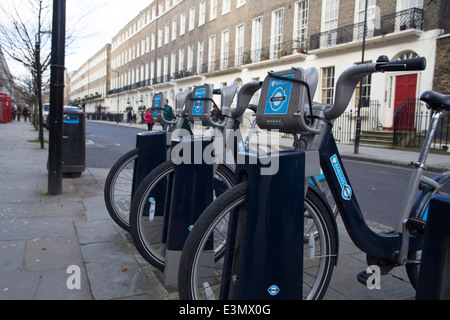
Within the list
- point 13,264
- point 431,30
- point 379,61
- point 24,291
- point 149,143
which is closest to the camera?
point 379,61

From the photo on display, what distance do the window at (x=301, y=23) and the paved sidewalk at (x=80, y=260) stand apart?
65.3ft

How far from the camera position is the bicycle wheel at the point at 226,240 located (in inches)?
67.4

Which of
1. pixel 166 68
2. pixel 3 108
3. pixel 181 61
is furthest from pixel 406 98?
pixel 166 68

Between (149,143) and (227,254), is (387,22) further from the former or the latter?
(227,254)

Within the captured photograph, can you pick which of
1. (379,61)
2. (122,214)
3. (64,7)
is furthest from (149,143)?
(64,7)

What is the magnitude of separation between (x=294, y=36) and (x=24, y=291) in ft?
74.5

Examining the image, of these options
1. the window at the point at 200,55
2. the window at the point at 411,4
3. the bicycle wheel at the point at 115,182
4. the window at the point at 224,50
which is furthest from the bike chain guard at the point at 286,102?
the window at the point at 200,55

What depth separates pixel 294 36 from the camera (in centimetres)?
2277

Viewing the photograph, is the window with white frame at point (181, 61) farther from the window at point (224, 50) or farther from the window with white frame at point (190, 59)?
the window at point (224, 50)

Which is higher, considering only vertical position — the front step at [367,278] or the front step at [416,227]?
the front step at [416,227]

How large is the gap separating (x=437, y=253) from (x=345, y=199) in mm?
872

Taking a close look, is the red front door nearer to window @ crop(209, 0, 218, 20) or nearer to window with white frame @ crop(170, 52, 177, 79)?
window @ crop(209, 0, 218, 20)

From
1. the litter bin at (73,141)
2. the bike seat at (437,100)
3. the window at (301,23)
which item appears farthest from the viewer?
the window at (301,23)
